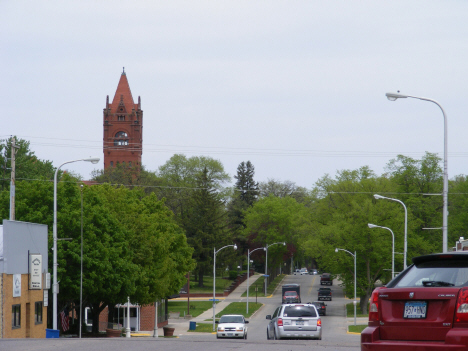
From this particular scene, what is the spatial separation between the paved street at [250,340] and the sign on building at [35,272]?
8248 mm

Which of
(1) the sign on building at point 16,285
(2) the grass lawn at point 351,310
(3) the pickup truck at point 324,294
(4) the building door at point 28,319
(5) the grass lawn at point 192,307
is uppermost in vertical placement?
(1) the sign on building at point 16,285

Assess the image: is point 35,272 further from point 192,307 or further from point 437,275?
point 192,307

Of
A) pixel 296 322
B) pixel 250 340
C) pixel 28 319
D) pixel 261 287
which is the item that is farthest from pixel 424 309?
pixel 261 287

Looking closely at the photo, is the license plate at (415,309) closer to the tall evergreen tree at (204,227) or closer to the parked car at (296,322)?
the parked car at (296,322)

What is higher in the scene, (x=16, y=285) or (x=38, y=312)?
(x=16, y=285)

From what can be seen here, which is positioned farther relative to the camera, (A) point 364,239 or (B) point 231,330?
(A) point 364,239

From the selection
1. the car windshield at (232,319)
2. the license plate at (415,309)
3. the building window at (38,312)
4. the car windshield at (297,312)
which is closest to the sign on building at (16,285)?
the building window at (38,312)

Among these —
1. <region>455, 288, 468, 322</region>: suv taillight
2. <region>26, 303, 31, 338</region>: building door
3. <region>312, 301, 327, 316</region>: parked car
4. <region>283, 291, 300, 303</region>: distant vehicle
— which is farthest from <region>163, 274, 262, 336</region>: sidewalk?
<region>455, 288, 468, 322</region>: suv taillight

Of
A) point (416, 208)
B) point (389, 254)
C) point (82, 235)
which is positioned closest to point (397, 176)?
point (416, 208)

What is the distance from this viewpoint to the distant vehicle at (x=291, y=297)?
71.6 m

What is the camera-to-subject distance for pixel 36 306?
3353 centimetres

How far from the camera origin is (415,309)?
7656 mm

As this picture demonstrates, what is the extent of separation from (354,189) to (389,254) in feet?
32.5

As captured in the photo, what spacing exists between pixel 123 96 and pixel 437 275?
387ft
